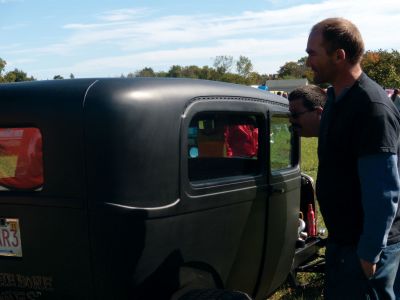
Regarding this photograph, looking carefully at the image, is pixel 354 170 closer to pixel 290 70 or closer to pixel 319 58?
pixel 319 58

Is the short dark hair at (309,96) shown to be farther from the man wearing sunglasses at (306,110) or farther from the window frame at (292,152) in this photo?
the window frame at (292,152)

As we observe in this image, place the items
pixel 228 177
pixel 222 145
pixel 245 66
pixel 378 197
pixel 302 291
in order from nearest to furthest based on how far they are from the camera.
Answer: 1. pixel 378 197
2. pixel 228 177
3. pixel 222 145
4. pixel 302 291
5. pixel 245 66

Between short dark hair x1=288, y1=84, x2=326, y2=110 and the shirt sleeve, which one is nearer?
the shirt sleeve

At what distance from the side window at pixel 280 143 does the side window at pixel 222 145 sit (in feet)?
0.55

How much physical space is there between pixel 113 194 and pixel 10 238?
578 mm

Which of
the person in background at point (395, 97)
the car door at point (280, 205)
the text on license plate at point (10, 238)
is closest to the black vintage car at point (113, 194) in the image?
the text on license plate at point (10, 238)

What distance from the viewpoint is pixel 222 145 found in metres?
2.88

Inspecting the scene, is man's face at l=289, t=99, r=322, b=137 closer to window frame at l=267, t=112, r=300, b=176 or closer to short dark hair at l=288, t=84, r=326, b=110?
short dark hair at l=288, t=84, r=326, b=110

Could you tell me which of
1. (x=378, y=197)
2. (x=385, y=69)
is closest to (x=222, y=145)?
(x=378, y=197)

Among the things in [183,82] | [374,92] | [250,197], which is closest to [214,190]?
[250,197]

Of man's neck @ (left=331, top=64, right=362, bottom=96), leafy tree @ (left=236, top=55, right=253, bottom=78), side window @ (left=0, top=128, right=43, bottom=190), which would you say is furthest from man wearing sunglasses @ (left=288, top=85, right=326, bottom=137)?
leafy tree @ (left=236, top=55, right=253, bottom=78)

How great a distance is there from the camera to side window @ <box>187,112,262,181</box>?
2598mm

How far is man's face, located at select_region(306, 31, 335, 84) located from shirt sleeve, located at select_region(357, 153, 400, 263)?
44cm

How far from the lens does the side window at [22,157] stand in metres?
2.26
